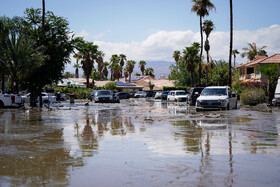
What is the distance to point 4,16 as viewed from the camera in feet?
119

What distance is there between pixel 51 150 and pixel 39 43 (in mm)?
25050

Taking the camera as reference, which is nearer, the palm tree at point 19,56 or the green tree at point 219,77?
the palm tree at point 19,56

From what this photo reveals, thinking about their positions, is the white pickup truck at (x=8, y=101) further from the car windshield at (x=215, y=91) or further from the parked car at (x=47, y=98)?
the car windshield at (x=215, y=91)

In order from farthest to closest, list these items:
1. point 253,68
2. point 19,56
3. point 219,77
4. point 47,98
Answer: point 219,77, point 253,68, point 47,98, point 19,56

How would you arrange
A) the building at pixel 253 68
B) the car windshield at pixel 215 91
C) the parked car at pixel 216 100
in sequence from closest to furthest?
the parked car at pixel 216 100
the car windshield at pixel 215 91
the building at pixel 253 68

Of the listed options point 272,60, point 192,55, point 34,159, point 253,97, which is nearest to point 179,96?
point 253,97

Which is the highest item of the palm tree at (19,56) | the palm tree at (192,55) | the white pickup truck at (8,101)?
the palm tree at (192,55)

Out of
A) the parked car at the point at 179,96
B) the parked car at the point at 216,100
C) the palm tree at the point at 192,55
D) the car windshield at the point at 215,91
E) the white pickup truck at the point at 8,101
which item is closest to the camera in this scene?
the parked car at the point at 216,100

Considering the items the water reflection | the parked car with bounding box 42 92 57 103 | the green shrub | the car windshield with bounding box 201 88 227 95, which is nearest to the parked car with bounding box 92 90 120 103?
the parked car with bounding box 42 92 57 103

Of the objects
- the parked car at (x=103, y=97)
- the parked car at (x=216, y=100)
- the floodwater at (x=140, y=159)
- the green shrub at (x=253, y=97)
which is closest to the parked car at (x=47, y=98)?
the parked car at (x=103, y=97)

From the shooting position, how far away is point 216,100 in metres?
22.5

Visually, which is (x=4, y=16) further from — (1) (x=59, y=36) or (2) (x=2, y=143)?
(2) (x=2, y=143)

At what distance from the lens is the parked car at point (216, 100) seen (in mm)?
Answer: 22406

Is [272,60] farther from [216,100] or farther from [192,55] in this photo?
[216,100]
